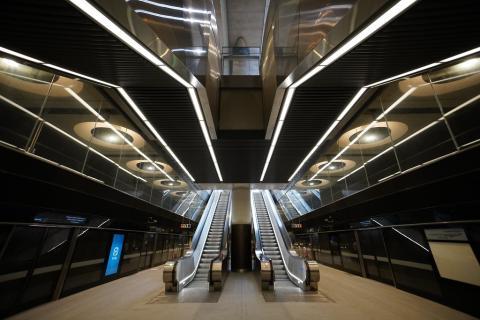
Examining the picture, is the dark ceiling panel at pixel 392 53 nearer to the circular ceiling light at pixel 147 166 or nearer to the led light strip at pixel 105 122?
the led light strip at pixel 105 122

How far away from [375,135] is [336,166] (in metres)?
2.59

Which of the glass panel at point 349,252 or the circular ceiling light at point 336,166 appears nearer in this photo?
the circular ceiling light at point 336,166

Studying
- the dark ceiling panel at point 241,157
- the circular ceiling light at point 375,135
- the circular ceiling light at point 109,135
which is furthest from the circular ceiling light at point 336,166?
the circular ceiling light at point 109,135

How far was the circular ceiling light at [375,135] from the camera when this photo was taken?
5.77 meters

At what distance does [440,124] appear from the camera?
4480mm

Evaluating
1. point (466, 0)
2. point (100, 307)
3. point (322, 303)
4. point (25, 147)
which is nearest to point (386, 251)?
point (322, 303)

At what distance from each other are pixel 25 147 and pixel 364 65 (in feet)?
20.3

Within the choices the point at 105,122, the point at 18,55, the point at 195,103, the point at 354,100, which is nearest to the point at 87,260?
the point at 105,122

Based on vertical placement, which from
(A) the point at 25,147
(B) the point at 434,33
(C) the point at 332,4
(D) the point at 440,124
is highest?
(C) the point at 332,4

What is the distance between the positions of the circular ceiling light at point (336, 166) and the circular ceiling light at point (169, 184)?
730cm

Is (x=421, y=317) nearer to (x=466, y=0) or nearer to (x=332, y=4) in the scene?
(x=466, y=0)

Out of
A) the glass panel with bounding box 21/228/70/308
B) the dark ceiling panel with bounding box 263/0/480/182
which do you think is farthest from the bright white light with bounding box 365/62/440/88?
the glass panel with bounding box 21/228/70/308

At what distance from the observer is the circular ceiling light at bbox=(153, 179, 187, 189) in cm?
1044

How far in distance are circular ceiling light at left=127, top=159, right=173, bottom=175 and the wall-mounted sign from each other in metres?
9.31
